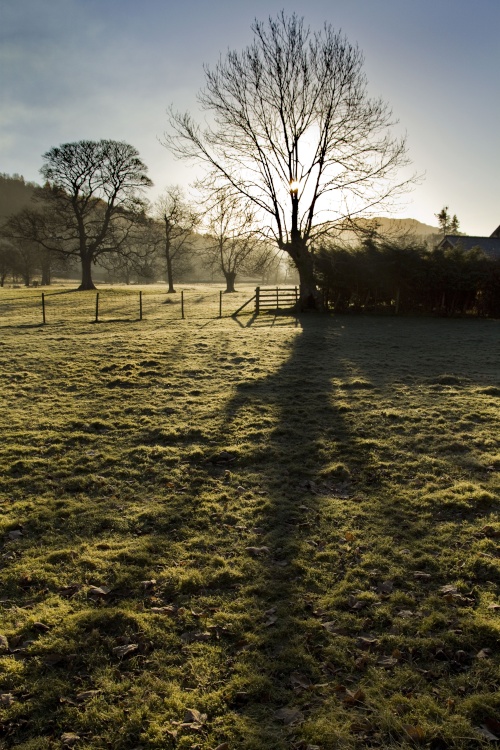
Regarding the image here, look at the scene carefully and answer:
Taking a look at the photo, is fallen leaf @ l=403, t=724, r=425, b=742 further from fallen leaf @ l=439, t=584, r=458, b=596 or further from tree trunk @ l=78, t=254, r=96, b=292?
tree trunk @ l=78, t=254, r=96, b=292

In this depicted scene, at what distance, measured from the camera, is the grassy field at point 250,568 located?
9.46 ft

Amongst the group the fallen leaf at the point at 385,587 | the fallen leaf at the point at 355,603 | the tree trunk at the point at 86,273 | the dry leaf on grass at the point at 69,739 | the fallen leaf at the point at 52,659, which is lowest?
the dry leaf on grass at the point at 69,739

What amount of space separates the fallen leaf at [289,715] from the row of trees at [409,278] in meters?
23.7

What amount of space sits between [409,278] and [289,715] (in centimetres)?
2473

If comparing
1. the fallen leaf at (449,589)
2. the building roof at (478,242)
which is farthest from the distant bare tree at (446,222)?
the fallen leaf at (449,589)

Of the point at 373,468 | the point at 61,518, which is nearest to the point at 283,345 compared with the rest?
the point at 373,468

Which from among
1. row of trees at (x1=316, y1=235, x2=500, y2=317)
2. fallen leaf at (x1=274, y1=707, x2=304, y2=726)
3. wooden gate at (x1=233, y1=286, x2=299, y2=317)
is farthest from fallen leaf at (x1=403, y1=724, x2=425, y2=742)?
wooden gate at (x1=233, y1=286, x2=299, y2=317)

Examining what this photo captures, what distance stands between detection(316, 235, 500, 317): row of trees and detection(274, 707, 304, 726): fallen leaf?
77.8ft

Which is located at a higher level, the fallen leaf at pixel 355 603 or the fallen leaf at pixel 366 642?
the fallen leaf at pixel 355 603

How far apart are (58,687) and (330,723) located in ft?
6.03

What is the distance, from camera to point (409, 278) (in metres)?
24.8

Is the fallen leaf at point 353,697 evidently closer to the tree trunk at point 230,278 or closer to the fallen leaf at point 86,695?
the fallen leaf at point 86,695

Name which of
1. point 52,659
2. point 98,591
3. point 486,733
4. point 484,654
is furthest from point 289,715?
point 98,591

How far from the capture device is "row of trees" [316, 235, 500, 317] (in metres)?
24.4
